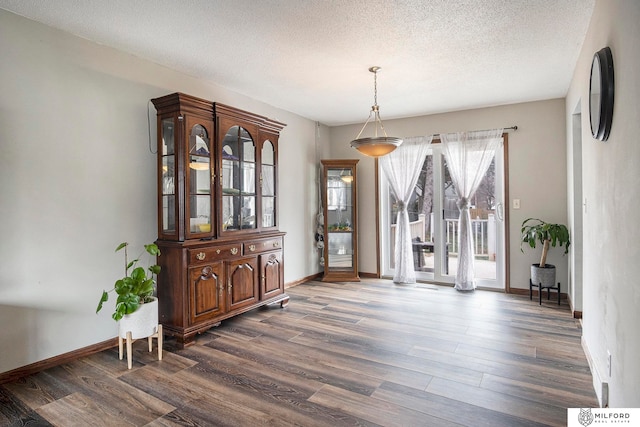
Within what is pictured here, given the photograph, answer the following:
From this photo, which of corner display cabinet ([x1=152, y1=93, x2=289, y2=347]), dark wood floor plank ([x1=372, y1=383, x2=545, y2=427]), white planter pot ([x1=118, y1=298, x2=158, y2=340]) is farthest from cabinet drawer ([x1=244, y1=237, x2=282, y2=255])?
dark wood floor plank ([x1=372, y1=383, x2=545, y2=427])

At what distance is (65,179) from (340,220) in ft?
12.5

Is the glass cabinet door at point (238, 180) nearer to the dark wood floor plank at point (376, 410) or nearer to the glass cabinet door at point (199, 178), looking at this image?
the glass cabinet door at point (199, 178)

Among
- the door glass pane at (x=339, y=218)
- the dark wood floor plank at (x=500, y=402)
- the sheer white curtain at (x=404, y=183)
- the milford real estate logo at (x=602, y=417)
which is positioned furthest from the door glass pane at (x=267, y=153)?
the milford real estate logo at (x=602, y=417)

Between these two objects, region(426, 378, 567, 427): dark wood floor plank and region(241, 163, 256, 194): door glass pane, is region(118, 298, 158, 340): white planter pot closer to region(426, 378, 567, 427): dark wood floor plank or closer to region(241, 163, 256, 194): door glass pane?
region(241, 163, 256, 194): door glass pane

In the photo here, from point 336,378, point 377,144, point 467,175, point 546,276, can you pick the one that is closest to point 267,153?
point 377,144

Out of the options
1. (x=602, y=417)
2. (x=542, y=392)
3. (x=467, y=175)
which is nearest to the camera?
(x=602, y=417)

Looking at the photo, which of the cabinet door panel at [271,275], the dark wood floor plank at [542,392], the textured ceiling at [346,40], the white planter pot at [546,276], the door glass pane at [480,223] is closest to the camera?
the dark wood floor plank at [542,392]

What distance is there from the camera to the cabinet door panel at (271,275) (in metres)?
3.96

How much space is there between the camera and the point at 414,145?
212 inches

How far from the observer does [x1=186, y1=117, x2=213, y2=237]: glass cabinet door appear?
126 inches

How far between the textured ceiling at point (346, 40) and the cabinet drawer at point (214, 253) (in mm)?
1774

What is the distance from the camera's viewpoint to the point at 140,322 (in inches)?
108

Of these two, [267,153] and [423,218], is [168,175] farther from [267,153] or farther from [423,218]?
[423,218]

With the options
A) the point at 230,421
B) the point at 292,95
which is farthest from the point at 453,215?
the point at 230,421
